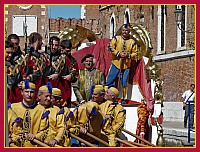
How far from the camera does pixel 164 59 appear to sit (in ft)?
84.1

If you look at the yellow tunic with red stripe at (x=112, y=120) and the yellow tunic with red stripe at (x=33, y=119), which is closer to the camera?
the yellow tunic with red stripe at (x=33, y=119)

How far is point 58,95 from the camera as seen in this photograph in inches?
403

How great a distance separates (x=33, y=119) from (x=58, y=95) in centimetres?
87

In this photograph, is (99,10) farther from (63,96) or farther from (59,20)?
(63,96)

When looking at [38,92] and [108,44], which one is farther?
[108,44]

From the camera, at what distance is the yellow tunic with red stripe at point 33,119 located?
9.40m

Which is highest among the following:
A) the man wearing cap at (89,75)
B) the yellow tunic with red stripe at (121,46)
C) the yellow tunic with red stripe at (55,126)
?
the yellow tunic with red stripe at (121,46)

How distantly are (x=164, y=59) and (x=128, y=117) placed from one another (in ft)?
44.8

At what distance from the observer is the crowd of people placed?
9.45m

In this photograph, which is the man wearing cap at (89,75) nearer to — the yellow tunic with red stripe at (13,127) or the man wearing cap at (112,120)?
the man wearing cap at (112,120)

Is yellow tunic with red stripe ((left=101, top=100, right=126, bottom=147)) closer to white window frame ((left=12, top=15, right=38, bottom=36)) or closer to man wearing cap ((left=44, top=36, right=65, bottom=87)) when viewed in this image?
man wearing cap ((left=44, top=36, right=65, bottom=87))

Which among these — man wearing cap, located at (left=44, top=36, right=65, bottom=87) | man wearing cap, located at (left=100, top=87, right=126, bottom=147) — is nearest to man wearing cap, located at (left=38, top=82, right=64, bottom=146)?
man wearing cap, located at (left=100, top=87, right=126, bottom=147)

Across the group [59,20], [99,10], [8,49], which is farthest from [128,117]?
[99,10]

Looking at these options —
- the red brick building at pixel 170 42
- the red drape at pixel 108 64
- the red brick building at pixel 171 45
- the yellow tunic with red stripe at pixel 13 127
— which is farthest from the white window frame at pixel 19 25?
the red brick building at pixel 171 45
